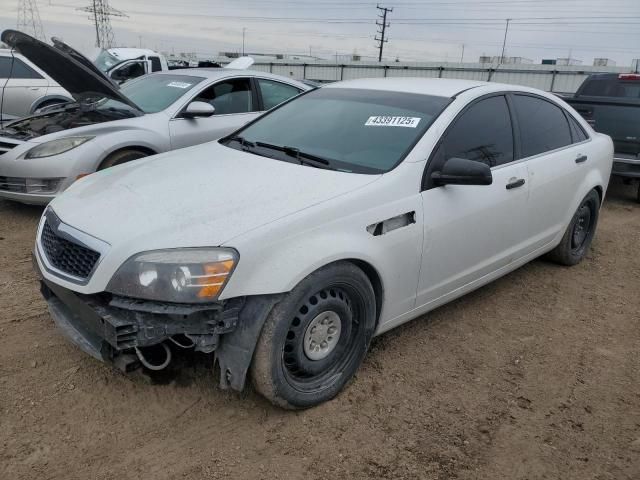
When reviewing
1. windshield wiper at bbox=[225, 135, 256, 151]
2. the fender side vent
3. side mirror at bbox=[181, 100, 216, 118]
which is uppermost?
windshield wiper at bbox=[225, 135, 256, 151]

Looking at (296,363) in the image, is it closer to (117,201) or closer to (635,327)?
(117,201)

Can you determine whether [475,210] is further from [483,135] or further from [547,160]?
[547,160]

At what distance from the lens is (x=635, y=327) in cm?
390

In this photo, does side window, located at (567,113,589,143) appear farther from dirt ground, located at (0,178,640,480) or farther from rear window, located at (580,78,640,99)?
rear window, located at (580,78,640,99)

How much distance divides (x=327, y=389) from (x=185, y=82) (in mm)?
4476

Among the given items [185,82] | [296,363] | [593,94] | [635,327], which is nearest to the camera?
[296,363]

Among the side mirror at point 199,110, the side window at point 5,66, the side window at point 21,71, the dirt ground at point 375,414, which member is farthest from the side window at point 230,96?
the side window at point 5,66

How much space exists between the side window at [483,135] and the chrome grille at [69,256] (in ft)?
6.56

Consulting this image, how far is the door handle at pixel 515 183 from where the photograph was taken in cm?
362

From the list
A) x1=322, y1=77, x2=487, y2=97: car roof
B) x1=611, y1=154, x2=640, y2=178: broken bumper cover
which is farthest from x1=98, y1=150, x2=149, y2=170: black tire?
x1=611, y1=154, x2=640, y2=178: broken bumper cover

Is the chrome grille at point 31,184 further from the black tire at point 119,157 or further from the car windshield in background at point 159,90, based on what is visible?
the car windshield in background at point 159,90

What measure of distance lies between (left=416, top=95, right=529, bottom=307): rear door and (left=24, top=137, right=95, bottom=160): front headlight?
12.1 feet

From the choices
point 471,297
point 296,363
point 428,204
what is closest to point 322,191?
point 428,204

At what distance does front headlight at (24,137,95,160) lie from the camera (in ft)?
17.0
